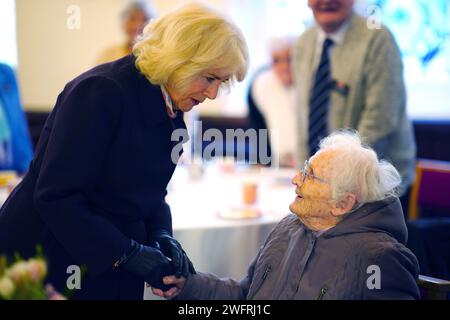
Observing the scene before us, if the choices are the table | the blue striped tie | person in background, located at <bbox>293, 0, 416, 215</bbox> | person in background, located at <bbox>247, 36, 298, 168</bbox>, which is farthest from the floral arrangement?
person in background, located at <bbox>247, 36, 298, 168</bbox>

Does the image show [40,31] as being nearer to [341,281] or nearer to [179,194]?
[179,194]

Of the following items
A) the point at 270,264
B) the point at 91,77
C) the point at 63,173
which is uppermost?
the point at 91,77

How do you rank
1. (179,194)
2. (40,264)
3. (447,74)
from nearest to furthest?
(40,264) < (179,194) < (447,74)

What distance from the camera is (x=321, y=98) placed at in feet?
9.61

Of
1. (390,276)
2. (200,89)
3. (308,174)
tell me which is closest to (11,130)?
(200,89)

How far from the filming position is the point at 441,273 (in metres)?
2.22

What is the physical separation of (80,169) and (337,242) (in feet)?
2.13

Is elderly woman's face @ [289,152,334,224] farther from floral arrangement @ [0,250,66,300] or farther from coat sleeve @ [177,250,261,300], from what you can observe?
floral arrangement @ [0,250,66,300]

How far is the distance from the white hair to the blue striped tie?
1.22 meters

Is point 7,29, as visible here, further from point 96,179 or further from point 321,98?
point 96,179

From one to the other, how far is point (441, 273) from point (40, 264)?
1602mm

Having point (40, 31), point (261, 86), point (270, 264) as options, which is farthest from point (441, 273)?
point (40, 31)

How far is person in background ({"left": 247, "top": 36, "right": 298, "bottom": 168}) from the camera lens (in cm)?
368
